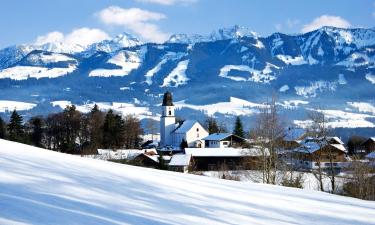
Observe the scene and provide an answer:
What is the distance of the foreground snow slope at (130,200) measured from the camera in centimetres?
586

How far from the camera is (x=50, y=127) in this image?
253 ft

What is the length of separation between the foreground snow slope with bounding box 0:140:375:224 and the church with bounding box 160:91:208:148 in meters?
79.6

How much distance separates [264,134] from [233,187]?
19.6 meters

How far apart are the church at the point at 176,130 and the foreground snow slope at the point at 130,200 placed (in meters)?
79.6

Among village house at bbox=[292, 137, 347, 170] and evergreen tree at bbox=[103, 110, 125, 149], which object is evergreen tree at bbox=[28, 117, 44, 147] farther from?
village house at bbox=[292, 137, 347, 170]

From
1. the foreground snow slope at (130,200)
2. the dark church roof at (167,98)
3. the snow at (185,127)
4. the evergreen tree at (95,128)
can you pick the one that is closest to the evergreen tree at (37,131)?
the evergreen tree at (95,128)

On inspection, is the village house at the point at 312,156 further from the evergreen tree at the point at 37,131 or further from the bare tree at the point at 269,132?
the evergreen tree at the point at 37,131

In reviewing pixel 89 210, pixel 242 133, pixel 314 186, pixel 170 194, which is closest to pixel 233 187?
pixel 170 194

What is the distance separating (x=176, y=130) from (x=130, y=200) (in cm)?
8833

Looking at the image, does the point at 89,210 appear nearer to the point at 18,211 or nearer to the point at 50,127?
the point at 18,211

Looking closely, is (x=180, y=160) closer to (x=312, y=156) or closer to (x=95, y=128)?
(x=312, y=156)

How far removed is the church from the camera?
91.4 m

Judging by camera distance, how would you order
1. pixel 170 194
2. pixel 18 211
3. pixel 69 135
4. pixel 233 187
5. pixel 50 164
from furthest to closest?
pixel 69 135, pixel 233 187, pixel 50 164, pixel 170 194, pixel 18 211

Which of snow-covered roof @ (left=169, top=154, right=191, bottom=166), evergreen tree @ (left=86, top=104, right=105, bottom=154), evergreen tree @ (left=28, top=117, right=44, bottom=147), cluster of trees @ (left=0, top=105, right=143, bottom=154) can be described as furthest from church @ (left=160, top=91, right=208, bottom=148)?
snow-covered roof @ (left=169, top=154, right=191, bottom=166)
